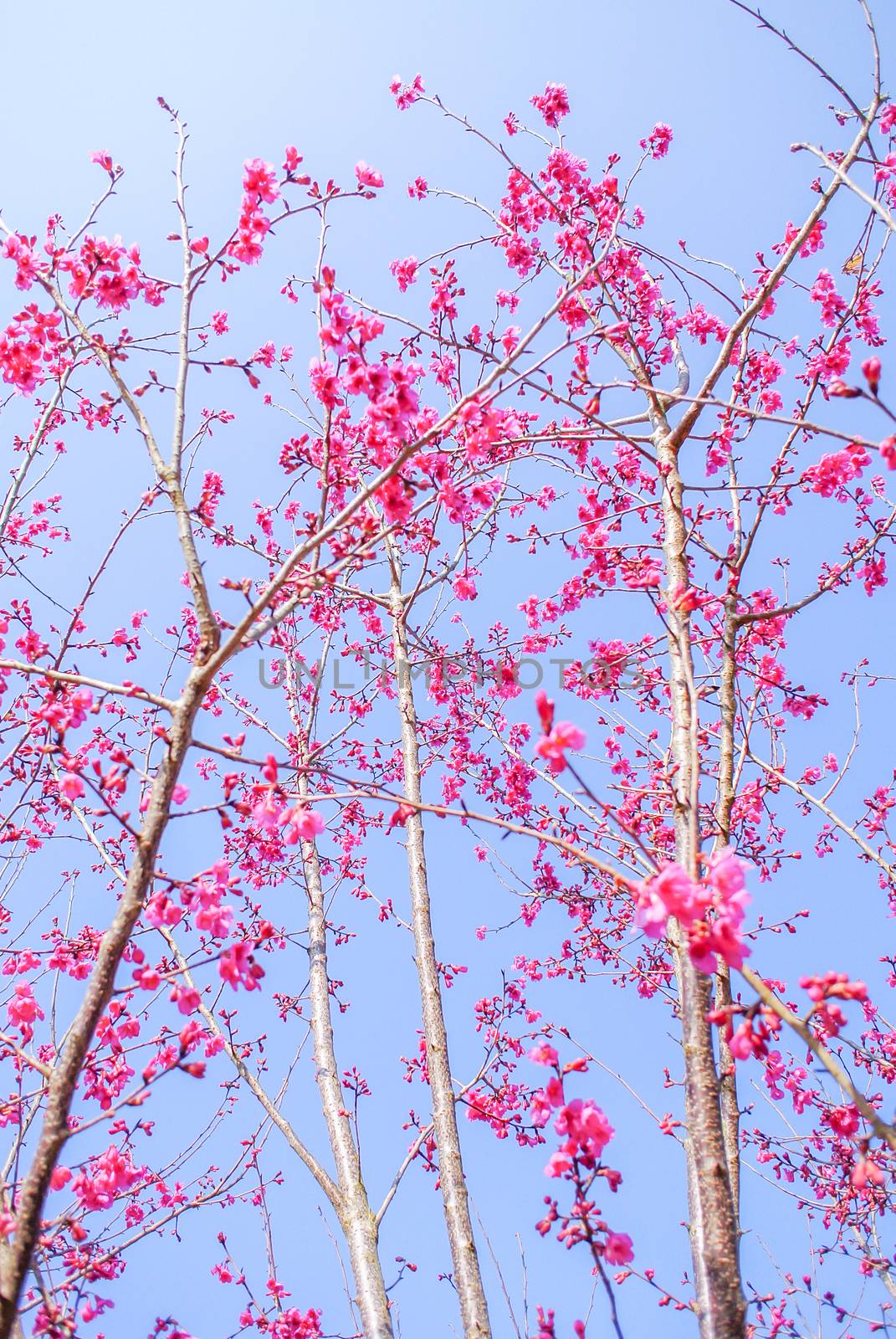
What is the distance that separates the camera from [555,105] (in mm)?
5191

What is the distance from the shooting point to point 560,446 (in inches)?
226

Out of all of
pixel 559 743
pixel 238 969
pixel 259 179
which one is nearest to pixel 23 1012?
pixel 238 969

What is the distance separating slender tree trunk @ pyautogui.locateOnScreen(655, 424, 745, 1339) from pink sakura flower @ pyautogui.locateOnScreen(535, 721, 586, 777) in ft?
1.66

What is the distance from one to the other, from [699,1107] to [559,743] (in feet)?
3.73

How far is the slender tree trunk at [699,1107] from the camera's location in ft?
6.32

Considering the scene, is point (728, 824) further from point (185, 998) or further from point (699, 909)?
point (185, 998)

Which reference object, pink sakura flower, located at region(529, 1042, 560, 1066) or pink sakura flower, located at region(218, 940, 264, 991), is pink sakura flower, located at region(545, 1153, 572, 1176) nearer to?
pink sakura flower, located at region(529, 1042, 560, 1066)

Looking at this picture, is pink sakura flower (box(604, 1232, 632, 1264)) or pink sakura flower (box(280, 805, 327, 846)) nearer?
pink sakura flower (box(604, 1232, 632, 1264))

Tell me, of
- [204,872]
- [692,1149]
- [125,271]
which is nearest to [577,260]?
[125,271]

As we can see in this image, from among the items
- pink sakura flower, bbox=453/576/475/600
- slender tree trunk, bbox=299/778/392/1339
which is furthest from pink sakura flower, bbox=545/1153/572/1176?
pink sakura flower, bbox=453/576/475/600

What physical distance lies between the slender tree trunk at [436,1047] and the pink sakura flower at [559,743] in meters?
1.13

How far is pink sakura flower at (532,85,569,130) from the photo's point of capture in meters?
5.18

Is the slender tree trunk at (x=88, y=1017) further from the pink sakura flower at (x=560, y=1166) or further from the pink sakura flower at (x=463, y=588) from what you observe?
the pink sakura flower at (x=463, y=588)

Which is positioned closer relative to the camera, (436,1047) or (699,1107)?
(699,1107)
